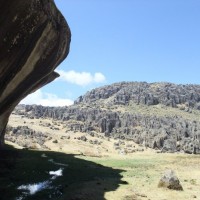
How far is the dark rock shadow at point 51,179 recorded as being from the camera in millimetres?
33844

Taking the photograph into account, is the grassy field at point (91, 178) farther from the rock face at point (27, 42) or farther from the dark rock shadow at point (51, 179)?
the rock face at point (27, 42)

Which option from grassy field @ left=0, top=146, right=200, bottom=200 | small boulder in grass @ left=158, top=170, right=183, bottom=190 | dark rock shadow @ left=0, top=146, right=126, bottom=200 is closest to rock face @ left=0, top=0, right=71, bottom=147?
dark rock shadow @ left=0, top=146, right=126, bottom=200

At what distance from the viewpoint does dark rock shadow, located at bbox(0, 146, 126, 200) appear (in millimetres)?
33844

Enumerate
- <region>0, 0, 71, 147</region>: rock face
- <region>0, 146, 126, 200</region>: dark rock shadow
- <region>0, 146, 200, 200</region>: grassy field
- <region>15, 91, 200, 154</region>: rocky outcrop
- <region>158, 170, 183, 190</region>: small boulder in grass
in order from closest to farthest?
<region>0, 0, 71, 147</region>: rock face, <region>0, 146, 126, 200</region>: dark rock shadow, <region>0, 146, 200, 200</region>: grassy field, <region>158, 170, 183, 190</region>: small boulder in grass, <region>15, 91, 200, 154</region>: rocky outcrop

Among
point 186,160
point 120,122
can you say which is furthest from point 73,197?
point 120,122

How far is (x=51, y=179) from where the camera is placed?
40.9m

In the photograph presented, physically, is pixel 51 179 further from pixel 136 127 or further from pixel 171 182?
pixel 136 127

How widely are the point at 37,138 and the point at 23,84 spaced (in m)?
65.8

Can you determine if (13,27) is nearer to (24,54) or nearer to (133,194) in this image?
(24,54)

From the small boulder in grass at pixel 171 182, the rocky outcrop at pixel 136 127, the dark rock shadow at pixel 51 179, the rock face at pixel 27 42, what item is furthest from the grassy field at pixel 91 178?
the rocky outcrop at pixel 136 127

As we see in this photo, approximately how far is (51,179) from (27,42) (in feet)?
57.3

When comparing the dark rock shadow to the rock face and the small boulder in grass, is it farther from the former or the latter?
the rock face

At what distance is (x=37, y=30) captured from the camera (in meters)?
28.6

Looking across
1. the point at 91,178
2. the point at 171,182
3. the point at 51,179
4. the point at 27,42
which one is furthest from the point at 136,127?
the point at 27,42
